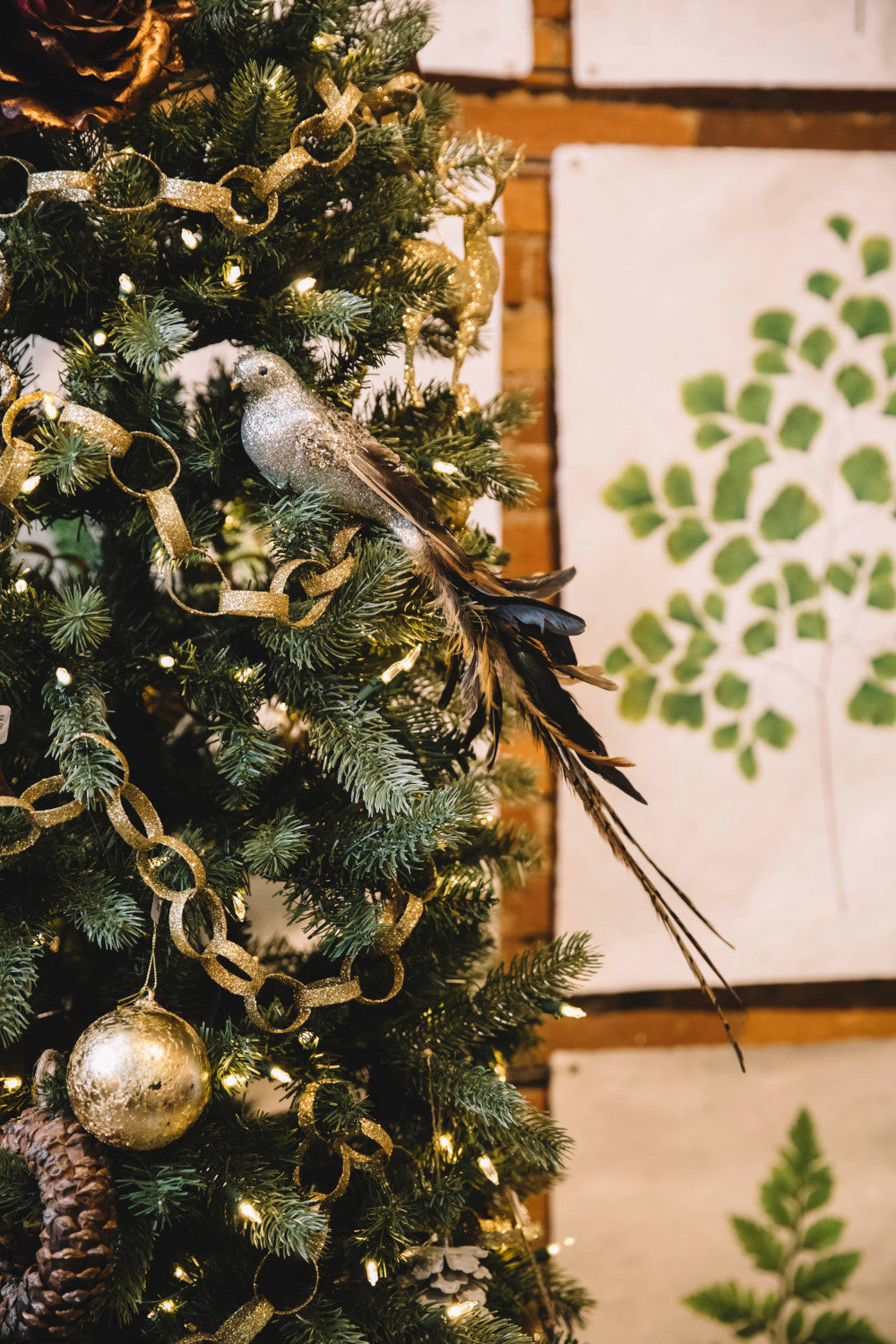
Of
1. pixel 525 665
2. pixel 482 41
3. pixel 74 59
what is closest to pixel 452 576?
pixel 525 665

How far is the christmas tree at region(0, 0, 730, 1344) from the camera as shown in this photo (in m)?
0.47

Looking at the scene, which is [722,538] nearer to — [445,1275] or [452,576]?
[452,576]

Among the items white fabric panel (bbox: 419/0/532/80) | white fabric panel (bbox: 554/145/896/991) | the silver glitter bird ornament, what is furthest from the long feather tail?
white fabric panel (bbox: 419/0/532/80)

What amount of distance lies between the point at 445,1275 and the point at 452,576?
0.43 metres

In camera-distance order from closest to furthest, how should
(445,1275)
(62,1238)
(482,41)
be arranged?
1. (62,1238)
2. (445,1275)
3. (482,41)

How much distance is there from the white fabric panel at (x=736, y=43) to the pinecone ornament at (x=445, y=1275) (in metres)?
1.09

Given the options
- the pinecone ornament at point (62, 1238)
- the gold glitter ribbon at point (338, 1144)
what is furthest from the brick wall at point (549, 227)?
the pinecone ornament at point (62, 1238)

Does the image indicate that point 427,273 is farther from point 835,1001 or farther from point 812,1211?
point 812,1211

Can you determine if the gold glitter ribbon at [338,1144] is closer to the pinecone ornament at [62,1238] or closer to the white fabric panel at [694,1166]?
the pinecone ornament at [62,1238]

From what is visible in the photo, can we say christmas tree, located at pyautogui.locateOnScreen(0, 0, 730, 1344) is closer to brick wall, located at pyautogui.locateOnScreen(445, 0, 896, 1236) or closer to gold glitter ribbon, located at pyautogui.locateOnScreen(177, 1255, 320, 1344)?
gold glitter ribbon, located at pyautogui.locateOnScreen(177, 1255, 320, 1344)

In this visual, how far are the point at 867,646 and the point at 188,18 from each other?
87 centimetres

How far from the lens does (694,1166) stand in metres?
0.99

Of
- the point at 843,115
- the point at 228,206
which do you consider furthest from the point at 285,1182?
the point at 843,115

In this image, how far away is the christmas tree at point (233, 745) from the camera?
1.53 feet
